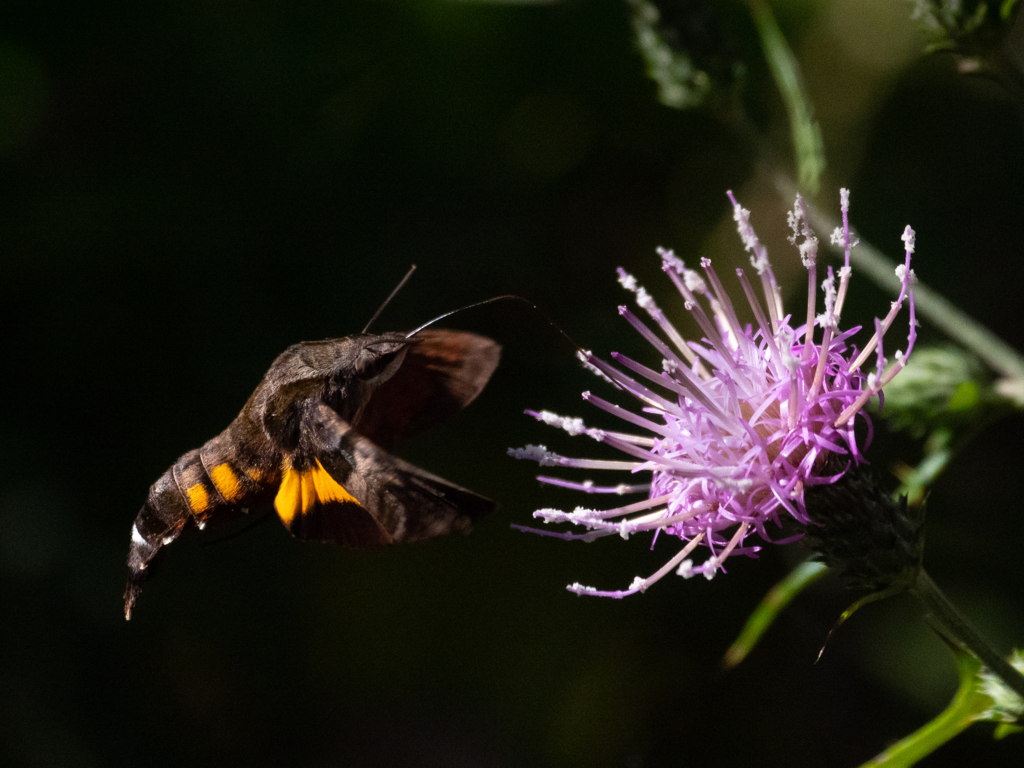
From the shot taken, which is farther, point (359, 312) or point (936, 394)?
point (359, 312)

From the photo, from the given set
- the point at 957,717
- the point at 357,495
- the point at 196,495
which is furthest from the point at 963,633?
the point at 196,495

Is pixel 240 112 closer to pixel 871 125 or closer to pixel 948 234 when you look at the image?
pixel 871 125

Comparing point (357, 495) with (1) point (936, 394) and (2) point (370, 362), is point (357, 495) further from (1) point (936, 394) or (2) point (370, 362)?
(1) point (936, 394)

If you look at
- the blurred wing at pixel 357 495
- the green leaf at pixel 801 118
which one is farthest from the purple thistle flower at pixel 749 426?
the green leaf at pixel 801 118

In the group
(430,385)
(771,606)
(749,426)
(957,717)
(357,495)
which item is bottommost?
(957,717)

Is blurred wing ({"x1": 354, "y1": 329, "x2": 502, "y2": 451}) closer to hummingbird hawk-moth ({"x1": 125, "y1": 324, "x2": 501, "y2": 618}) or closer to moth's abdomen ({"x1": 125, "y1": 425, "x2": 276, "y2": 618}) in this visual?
hummingbird hawk-moth ({"x1": 125, "y1": 324, "x2": 501, "y2": 618})

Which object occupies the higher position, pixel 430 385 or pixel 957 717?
pixel 430 385

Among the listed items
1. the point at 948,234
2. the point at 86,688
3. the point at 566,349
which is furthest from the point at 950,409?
the point at 86,688
